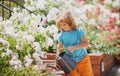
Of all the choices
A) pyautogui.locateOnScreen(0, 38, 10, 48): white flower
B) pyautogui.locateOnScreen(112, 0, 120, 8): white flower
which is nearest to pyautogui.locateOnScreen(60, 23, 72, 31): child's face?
pyautogui.locateOnScreen(0, 38, 10, 48): white flower

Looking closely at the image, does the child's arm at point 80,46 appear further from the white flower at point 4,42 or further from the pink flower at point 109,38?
the pink flower at point 109,38

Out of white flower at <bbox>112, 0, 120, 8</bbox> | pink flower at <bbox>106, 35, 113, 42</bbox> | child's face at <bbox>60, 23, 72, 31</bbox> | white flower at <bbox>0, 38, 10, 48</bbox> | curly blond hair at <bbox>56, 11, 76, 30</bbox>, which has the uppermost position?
white flower at <bbox>112, 0, 120, 8</bbox>

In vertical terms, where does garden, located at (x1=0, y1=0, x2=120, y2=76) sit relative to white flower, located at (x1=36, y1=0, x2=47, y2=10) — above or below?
below

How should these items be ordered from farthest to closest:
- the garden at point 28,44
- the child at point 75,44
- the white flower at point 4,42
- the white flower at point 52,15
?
the white flower at point 52,15, the child at point 75,44, the garden at point 28,44, the white flower at point 4,42

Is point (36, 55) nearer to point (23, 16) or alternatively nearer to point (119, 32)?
point (23, 16)

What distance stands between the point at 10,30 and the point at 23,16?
699mm

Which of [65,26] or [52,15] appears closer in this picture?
[65,26]

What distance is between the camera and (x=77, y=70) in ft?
17.0

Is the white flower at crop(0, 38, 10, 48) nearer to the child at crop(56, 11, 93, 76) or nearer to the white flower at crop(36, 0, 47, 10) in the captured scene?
the child at crop(56, 11, 93, 76)

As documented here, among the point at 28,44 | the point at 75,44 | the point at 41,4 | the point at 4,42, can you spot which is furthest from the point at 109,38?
the point at 4,42

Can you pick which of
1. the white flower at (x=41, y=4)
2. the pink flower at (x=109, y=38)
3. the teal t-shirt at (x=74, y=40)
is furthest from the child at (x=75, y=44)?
the white flower at (x=41, y=4)

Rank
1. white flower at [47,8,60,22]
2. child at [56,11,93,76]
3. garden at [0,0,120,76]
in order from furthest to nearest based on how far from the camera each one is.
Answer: white flower at [47,8,60,22]
child at [56,11,93,76]
garden at [0,0,120,76]

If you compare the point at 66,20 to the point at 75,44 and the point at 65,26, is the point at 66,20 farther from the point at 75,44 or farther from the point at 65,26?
the point at 75,44

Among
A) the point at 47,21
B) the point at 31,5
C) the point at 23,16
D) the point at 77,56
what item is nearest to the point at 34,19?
the point at 23,16
